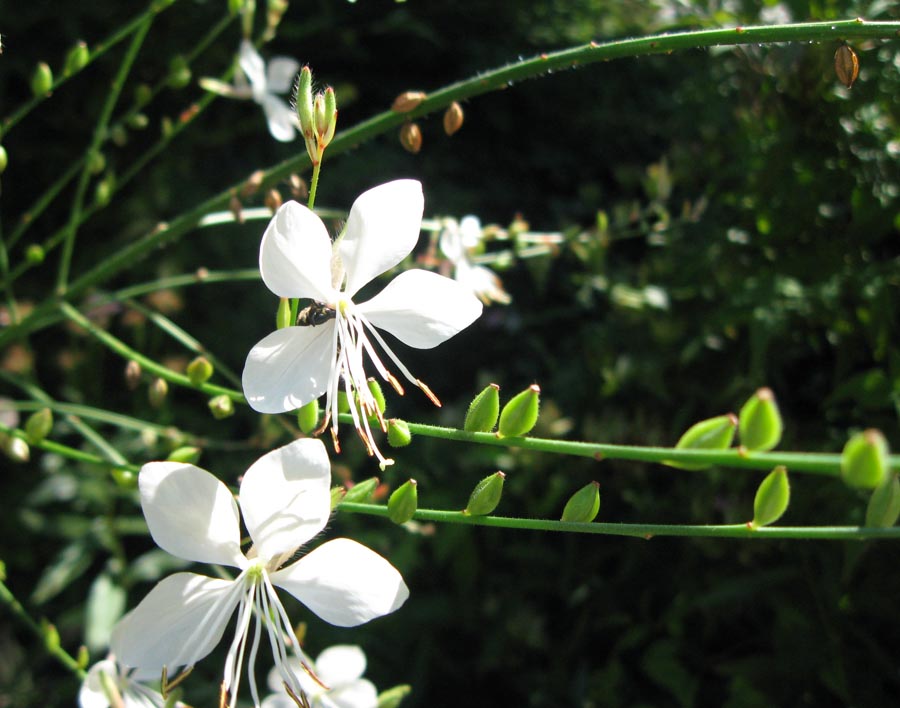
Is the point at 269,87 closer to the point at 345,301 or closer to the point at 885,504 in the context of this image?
the point at 345,301

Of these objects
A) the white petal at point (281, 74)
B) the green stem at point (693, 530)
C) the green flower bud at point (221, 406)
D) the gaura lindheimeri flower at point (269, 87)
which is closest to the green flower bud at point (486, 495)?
the green stem at point (693, 530)

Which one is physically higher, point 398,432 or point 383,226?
point 383,226

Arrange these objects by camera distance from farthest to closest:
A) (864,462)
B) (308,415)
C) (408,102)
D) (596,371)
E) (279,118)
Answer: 1. (596,371)
2. (279,118)
3. (408,102)
4. (308,415)
5. (864,462)

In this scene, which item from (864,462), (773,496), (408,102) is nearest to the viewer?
(864,462)

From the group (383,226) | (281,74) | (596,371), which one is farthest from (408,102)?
(596,371)

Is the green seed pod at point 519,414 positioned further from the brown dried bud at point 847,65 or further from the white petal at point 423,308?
the brown dried bud at point 847,65

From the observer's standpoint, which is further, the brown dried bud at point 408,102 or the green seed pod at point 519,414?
the brown dried bud at point 408,102
